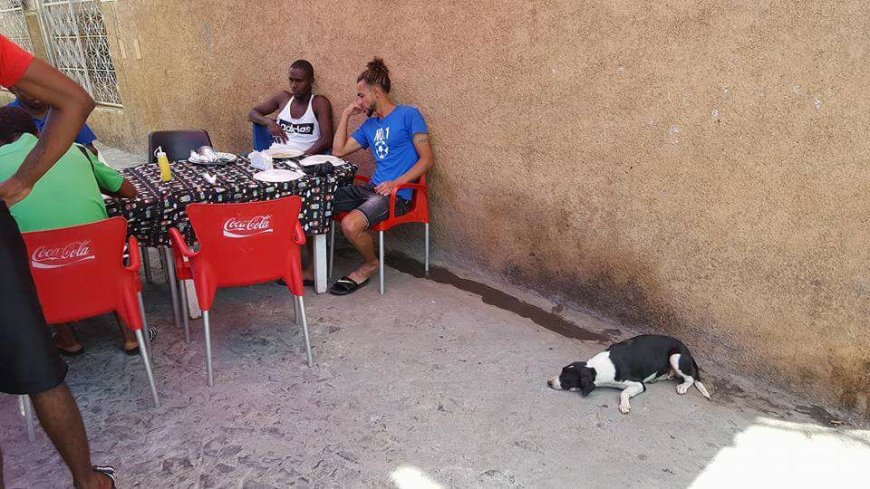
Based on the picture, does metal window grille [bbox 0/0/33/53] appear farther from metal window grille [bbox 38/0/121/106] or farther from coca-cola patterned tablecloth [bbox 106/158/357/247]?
coca-cola patterned tablecloth [bbox 106/158/357/247]

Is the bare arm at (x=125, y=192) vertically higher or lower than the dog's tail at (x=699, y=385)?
higher

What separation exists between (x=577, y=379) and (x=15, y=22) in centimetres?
1157

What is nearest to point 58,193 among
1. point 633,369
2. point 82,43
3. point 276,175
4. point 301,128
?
point 276,175

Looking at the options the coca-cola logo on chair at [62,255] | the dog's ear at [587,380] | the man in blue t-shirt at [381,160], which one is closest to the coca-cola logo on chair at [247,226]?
the coca-cola logo on chair at [62,255]

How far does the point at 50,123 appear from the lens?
70.4 inches

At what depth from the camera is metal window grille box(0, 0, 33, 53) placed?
9457 millimetres

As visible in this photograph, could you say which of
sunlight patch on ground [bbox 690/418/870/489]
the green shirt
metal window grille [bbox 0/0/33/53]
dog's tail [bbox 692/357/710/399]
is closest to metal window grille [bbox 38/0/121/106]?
metal window grille [bbox 0/0/33/53]

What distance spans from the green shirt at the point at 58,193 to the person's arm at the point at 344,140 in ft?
6.02

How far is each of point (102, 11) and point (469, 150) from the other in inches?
256

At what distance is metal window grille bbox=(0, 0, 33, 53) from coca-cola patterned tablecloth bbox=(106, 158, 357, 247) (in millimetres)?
8389

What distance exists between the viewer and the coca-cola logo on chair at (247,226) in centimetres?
257

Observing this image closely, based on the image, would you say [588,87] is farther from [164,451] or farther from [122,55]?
[122,55]

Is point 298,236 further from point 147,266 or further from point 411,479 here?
point 147,266

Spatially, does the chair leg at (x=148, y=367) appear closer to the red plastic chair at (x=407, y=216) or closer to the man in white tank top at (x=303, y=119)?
the red plastic chair at (x=407, y=216)
